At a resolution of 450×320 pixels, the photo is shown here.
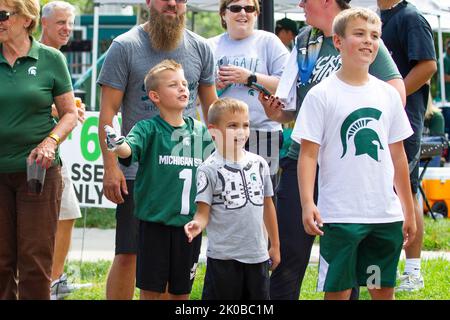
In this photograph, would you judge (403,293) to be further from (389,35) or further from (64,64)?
(64,64)

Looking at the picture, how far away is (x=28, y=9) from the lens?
5.55m

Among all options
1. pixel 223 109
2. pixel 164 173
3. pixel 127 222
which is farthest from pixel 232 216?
pixel 127 222

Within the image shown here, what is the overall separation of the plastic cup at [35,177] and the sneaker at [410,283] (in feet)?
9.98

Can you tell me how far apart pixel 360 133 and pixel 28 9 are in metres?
1.99

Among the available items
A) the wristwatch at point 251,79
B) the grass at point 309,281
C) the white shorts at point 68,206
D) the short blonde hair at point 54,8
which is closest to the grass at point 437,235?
the grass at point 309,281

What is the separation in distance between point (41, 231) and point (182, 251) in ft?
2.64

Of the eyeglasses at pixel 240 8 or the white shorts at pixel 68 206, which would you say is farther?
the white shorts at pixel 68 206

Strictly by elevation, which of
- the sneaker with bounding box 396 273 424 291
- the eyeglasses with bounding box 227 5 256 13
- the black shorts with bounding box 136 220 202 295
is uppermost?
the eyeglasses with bounding box 227 5 256 13

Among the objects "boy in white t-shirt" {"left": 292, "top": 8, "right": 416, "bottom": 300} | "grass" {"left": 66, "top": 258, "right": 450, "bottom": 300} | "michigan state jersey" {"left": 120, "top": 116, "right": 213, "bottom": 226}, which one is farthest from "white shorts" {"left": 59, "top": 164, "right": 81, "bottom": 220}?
"boy in white t-shirt" {"left": 292, "top": 8, "right": 416, "bottom": 300}

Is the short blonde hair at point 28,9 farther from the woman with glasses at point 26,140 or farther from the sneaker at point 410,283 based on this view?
the sneaker at point 410,283

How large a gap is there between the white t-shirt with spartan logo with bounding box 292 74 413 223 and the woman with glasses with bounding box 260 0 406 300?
1.97 ft

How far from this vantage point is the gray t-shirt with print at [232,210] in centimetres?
529

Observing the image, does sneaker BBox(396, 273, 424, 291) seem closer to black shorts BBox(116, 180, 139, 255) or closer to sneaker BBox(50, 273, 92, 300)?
black shorts BBox(116, 180, 139, 255)

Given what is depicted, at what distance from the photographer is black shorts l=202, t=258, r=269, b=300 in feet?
17.4
